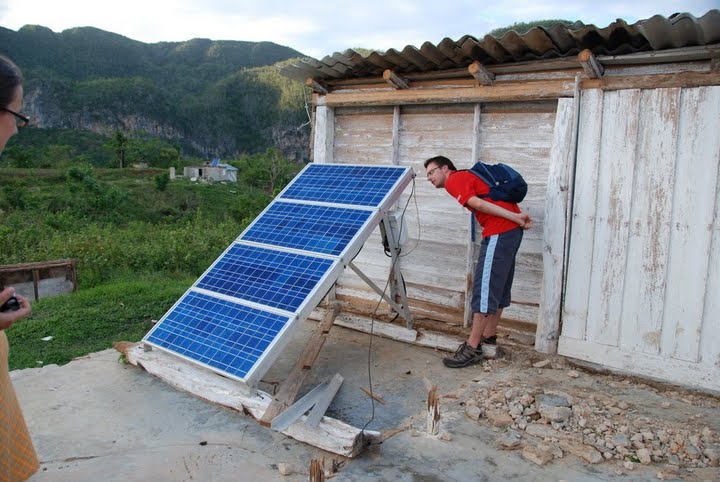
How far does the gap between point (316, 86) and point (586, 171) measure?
3.30 m

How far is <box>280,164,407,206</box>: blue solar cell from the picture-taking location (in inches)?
208

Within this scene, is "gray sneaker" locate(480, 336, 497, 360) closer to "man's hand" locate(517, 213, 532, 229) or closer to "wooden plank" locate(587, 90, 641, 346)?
"wooden plank" locate(587, 90, 641, 346)

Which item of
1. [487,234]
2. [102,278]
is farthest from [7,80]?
[102,278]

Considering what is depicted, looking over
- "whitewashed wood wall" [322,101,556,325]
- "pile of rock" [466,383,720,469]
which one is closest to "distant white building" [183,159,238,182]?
"whitewashed wood wall" [322,101,556,325]

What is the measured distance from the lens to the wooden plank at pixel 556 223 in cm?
514

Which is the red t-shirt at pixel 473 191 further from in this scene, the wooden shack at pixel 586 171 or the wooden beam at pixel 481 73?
the wooden beam at pixel 481 73

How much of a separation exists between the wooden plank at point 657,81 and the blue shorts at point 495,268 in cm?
142

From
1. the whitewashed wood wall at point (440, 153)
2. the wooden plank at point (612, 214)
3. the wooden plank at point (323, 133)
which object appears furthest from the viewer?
the wooden plank at point (323, 133)

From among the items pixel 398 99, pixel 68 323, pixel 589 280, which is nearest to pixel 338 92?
pixel 398 99

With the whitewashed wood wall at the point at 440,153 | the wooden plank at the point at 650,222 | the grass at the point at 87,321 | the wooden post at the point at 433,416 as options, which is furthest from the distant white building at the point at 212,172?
the wooden post at the point at 433,416

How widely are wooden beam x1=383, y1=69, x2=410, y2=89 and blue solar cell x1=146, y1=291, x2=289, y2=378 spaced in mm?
2849

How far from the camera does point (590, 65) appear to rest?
4809 millimetres

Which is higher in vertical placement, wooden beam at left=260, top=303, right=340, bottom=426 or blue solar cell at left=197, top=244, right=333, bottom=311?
blue solar cell at left=197, top=244, right=333, bottom=311

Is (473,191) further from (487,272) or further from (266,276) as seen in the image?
(266,276)
